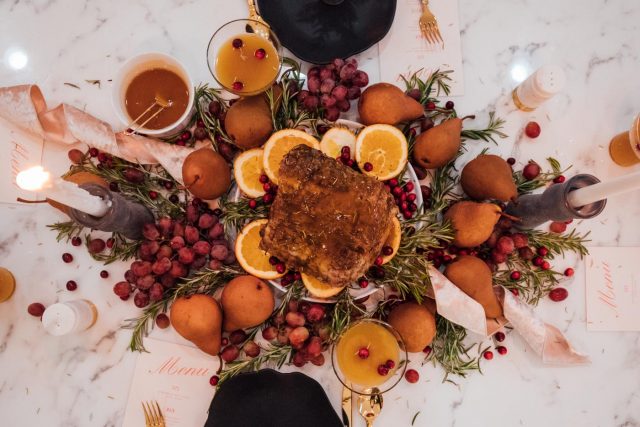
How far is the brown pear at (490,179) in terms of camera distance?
109 cm

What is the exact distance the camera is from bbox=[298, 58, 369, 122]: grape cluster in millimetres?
1119

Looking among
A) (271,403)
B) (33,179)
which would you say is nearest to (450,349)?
(271,403)

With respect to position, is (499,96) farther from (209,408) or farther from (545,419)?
(209,408)

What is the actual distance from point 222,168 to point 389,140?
386 millimetres

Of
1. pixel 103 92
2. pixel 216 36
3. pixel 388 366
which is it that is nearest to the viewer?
pixel 388 366

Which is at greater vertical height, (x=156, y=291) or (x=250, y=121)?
(x=250, y=121)

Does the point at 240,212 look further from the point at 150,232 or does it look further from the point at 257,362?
the point at 257,362

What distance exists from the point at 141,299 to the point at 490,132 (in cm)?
96

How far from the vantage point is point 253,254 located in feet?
3.47

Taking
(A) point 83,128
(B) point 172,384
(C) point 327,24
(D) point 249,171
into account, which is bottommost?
(B) point 172,384

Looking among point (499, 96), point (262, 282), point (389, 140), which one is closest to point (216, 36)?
point (389, 140)

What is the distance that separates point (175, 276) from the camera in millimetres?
1101

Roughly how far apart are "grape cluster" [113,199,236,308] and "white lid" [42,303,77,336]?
108 mm

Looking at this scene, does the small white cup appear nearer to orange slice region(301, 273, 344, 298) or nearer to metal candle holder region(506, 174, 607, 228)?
orange slice region(301, 273, 344, 298)
